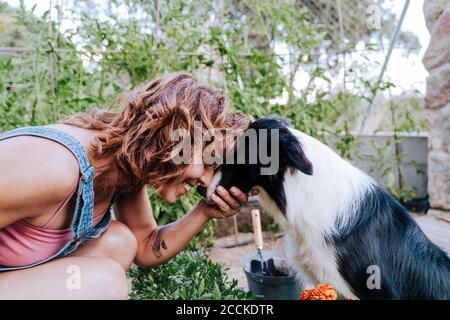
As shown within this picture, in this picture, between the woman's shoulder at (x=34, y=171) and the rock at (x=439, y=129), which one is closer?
the woman's shoulder at (x=34, y=171)

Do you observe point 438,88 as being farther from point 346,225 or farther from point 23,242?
point 23,242

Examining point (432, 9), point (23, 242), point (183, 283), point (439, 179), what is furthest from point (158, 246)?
point (432, 9)

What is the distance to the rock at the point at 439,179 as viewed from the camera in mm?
3217

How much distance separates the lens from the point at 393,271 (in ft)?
6.73

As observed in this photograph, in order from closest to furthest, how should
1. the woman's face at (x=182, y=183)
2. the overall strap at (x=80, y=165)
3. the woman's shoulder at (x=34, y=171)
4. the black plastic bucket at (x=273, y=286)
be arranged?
the woman's shoulder at (x=34, y=171)
the overall strap at (x=80, y=165)
the woman's face at (x=182, y=183)
the black plastic bucket at (x=273, y=286)

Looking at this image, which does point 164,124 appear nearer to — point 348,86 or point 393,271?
point 393,271

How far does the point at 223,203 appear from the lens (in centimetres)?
202

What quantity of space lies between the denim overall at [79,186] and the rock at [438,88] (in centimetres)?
260

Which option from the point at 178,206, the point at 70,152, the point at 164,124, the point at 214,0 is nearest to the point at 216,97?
the point at 164,124

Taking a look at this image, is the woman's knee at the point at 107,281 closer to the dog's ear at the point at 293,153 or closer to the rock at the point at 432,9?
the dog's ear at the point at 293,153

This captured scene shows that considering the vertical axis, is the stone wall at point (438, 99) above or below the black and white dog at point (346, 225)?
above

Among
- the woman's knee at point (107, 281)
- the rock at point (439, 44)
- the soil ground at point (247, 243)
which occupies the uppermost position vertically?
the rock at point (439, 44)

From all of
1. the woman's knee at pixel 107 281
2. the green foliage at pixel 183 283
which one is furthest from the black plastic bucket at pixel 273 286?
the woman's knee at pixel 107 281
